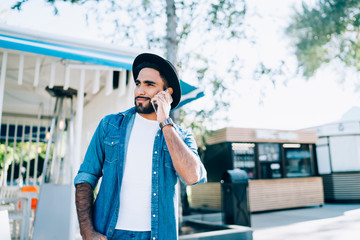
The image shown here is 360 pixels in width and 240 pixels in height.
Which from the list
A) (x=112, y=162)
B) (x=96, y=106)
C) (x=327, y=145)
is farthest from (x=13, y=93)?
(x=327, y=145)

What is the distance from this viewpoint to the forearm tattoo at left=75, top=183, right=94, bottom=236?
4.36 feet

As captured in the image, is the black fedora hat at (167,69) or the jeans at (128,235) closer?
the jeans at (128,235)

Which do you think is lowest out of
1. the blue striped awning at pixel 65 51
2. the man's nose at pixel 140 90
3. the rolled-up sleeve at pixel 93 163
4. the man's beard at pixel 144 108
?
the rolled-up sleeve at pixel 93 163

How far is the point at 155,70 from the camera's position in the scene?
1.66 m

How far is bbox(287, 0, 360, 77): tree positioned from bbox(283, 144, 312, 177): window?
10.0 ft

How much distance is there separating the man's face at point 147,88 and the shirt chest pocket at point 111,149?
21cm

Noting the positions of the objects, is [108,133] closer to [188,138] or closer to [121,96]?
[188,138]

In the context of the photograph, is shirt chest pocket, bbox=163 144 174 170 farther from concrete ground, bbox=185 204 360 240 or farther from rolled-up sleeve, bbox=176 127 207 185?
concrete ground, bbox=185 204 360 240

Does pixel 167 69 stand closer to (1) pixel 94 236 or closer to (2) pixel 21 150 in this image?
(1) pixel 94 236

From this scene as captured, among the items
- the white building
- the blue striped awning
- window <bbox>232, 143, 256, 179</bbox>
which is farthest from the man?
the white building

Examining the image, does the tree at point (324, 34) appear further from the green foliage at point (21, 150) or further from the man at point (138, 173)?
the man at point (138, 173)

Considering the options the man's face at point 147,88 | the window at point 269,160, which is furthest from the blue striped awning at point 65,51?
the window at point 269,160

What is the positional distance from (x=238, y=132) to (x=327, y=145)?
5715 millimetres

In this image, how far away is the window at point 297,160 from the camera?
37.4ft
